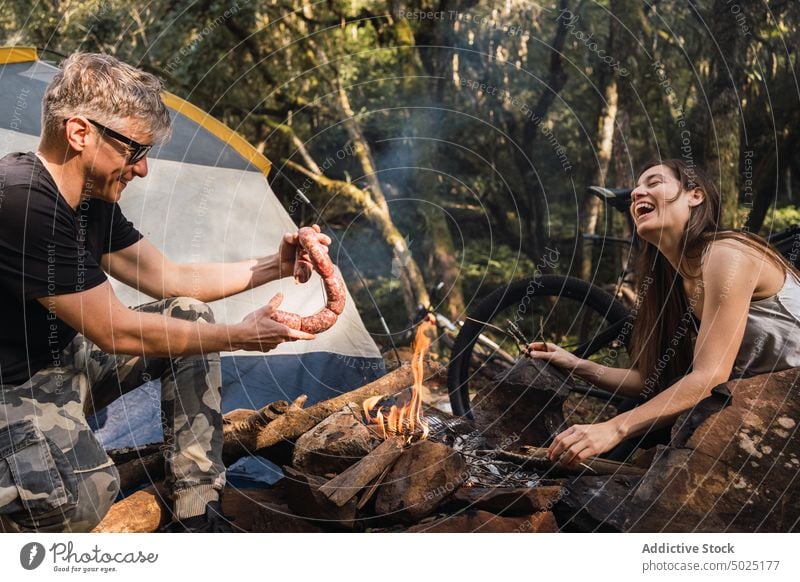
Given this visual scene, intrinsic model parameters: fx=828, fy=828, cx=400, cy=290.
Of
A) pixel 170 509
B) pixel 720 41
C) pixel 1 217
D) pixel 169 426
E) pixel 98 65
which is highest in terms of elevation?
pixel 720 41

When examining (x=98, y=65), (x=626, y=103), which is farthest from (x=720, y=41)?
(x=98, y=65)

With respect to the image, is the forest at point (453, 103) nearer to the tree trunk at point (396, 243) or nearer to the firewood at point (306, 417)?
the tree trunk at point (396, 243)

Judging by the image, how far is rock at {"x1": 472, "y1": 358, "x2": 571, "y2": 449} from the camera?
12.7 feet

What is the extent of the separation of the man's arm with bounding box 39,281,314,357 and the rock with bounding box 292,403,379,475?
54cm

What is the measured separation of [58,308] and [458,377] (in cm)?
250

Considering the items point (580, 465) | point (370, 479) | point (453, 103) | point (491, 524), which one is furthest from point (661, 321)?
point (453, 103)

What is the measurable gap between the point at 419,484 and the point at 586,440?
63cm

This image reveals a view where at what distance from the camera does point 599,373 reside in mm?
3502

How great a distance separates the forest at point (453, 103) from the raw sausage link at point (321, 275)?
14.8 feet

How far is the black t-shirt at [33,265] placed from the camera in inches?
104

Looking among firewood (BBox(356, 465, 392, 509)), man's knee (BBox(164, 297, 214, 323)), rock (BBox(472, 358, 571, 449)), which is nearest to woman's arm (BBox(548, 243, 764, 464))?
firewood (BBox(356, 465, 392, 509))

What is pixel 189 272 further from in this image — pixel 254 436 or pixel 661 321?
pixel 661 321
